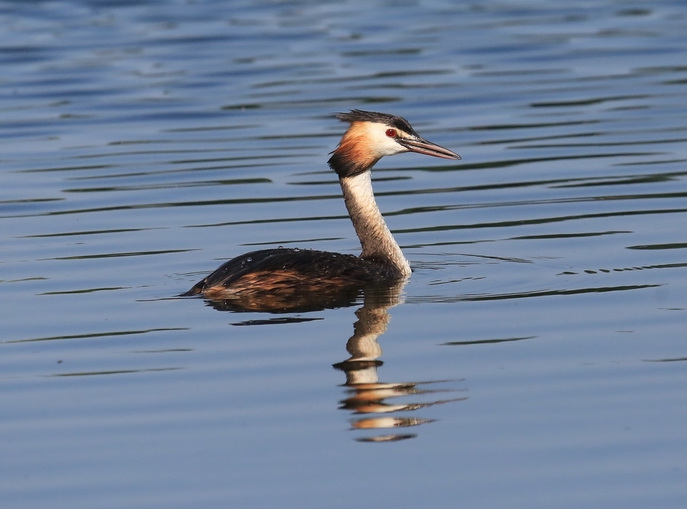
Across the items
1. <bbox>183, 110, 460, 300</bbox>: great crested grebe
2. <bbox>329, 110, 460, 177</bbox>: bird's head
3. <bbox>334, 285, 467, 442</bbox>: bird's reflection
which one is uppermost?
<bbox>329, 110, 460, 177</bbox>: bird's head

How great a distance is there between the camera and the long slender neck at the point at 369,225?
32.0 ft

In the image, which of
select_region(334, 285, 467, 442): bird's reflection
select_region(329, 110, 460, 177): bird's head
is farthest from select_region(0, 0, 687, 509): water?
select_region(329, 110, 460, 177): bird's head

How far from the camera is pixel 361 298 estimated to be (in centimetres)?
901

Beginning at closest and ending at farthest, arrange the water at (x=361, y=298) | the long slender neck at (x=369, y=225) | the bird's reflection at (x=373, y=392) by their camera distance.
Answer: the water at (x=361, y=298)
the bird's reflection at (x=373, y=392)
the long slender neck at (x=369, y=225)

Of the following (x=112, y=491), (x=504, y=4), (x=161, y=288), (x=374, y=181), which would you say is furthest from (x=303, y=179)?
(x=504, y=4)

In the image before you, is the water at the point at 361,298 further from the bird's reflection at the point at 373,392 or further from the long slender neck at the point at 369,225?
the long slender neck at the point at 369,225

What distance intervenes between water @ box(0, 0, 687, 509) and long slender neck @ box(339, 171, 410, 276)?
200mm

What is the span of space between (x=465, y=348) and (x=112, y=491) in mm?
2393

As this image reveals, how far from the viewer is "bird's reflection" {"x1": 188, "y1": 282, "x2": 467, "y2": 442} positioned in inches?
252

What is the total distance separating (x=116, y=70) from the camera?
67.6 feet

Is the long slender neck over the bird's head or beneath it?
beneath

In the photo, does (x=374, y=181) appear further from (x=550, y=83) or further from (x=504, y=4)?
(x=504, y=4)

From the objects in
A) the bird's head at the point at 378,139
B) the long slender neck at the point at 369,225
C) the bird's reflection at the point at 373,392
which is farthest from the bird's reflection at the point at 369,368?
the bird's head at the point at 378,139

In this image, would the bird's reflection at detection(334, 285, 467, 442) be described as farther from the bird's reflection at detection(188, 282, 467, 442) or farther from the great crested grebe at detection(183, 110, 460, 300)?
the great crested grebe at detection(183, 110, 460, 300)
